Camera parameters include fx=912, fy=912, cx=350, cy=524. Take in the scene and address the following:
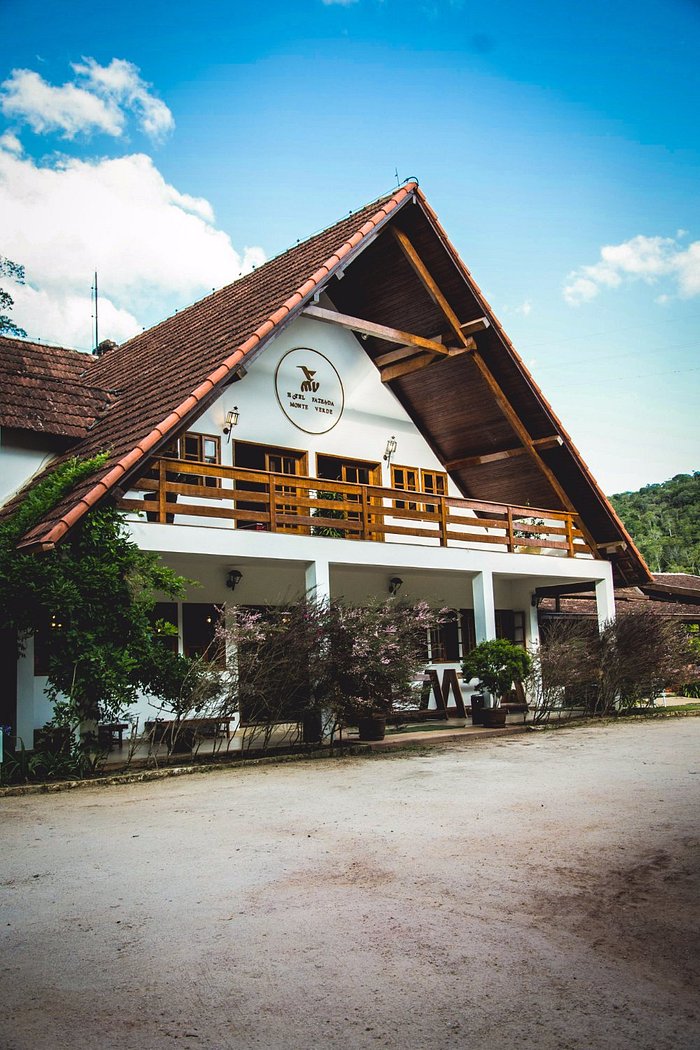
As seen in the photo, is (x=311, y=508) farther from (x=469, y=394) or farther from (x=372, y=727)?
(x=469, y=394)

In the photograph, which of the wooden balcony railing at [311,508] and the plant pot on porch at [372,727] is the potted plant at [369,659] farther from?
the wooden balcony railing at [311,508]

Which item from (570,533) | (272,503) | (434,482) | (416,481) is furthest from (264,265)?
(570,533)

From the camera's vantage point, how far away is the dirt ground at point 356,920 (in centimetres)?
349

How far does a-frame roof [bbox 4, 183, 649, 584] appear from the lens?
13016 mm

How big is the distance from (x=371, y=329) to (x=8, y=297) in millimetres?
8716

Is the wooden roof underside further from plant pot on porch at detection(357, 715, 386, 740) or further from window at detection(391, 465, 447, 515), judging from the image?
plant pot on porch at detection(357, 715, 386, 740)

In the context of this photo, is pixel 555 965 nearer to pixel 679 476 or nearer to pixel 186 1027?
pixel 186 1027

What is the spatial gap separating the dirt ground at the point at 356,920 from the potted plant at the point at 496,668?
5816 millimetres

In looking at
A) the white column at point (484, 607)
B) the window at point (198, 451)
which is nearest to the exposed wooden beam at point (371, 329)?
the window at point (198, 451)

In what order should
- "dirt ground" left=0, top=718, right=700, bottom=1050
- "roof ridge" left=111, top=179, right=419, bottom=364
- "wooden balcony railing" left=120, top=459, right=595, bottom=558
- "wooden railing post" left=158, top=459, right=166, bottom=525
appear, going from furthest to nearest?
"roof ridge" left=111, top=179, right=419, bottom=364
"wooden balcony railing" left=120, top=459, right=595, bottom=558
"wooden railing post" left=158, top=459, right=166, bottom=525
"dirt ground" left=0, top=718, right=700, bottom=1050

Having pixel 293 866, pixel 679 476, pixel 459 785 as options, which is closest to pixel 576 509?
pixel 459 785

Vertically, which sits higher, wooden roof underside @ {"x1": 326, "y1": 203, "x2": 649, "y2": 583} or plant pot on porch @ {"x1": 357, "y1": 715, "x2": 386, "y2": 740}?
wooden roof underside @ {"x1": 326, "y1": 203, "x2": 649, "y2": 583}

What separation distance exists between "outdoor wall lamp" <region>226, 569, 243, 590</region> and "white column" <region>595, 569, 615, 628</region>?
7.37 meters

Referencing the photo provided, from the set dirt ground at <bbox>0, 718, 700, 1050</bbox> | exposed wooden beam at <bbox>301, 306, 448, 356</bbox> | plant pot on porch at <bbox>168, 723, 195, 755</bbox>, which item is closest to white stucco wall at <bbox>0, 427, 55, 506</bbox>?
plant pot on porch at <bbox>168, 723, 195, 755</bbox>
